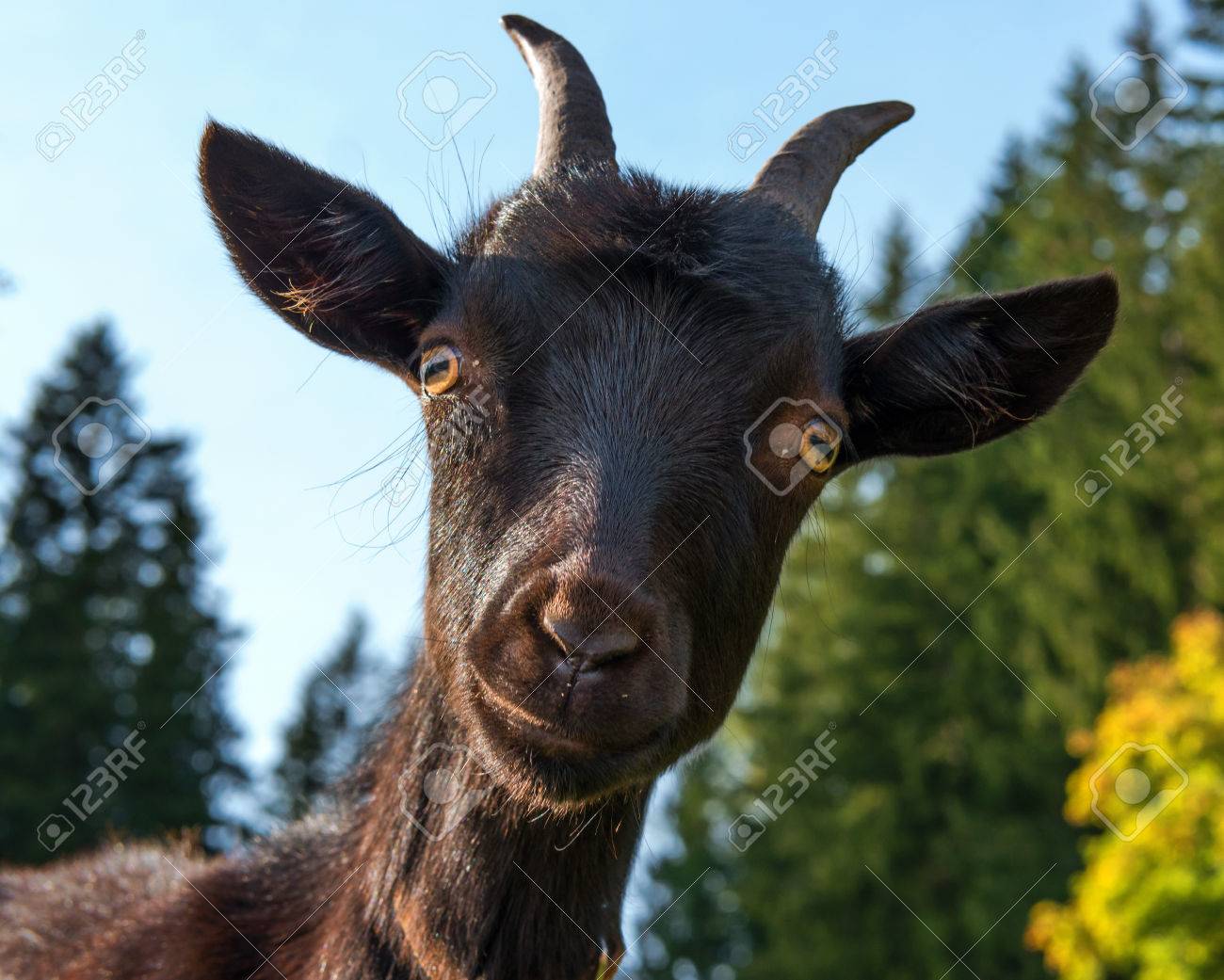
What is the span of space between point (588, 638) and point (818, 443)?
51.4 inches

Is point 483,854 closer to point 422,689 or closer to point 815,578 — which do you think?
→ point 422,689

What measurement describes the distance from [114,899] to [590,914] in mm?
2307

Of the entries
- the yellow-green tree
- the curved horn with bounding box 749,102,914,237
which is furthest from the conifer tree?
the curved horn with bounding box 749,102,914,237

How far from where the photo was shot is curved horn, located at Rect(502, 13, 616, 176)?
13.7 ft

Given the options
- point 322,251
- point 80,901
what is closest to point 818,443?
point 322,251

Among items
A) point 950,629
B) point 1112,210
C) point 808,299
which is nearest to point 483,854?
point 808,299

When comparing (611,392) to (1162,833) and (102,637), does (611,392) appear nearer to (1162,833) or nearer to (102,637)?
(1162,833)

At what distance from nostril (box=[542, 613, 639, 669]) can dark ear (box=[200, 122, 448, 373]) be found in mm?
1556

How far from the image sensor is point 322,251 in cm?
381

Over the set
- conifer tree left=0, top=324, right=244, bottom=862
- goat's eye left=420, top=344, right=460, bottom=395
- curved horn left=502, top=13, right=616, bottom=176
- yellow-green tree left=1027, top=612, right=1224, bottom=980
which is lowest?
yellow-green tree left=1027, top=612, right=1224, bottom=980

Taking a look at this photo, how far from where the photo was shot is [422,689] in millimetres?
3617

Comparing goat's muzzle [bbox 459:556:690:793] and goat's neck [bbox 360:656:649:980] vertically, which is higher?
goat's muzzle [bbox 459:556:690:793]

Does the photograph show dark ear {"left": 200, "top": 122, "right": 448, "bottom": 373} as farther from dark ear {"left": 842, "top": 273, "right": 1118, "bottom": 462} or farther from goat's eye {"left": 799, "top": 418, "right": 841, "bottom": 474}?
dark ear {"left": 842, "top": 273, "right": 1118, "bottom": 462}

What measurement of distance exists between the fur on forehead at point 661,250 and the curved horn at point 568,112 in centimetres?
27
